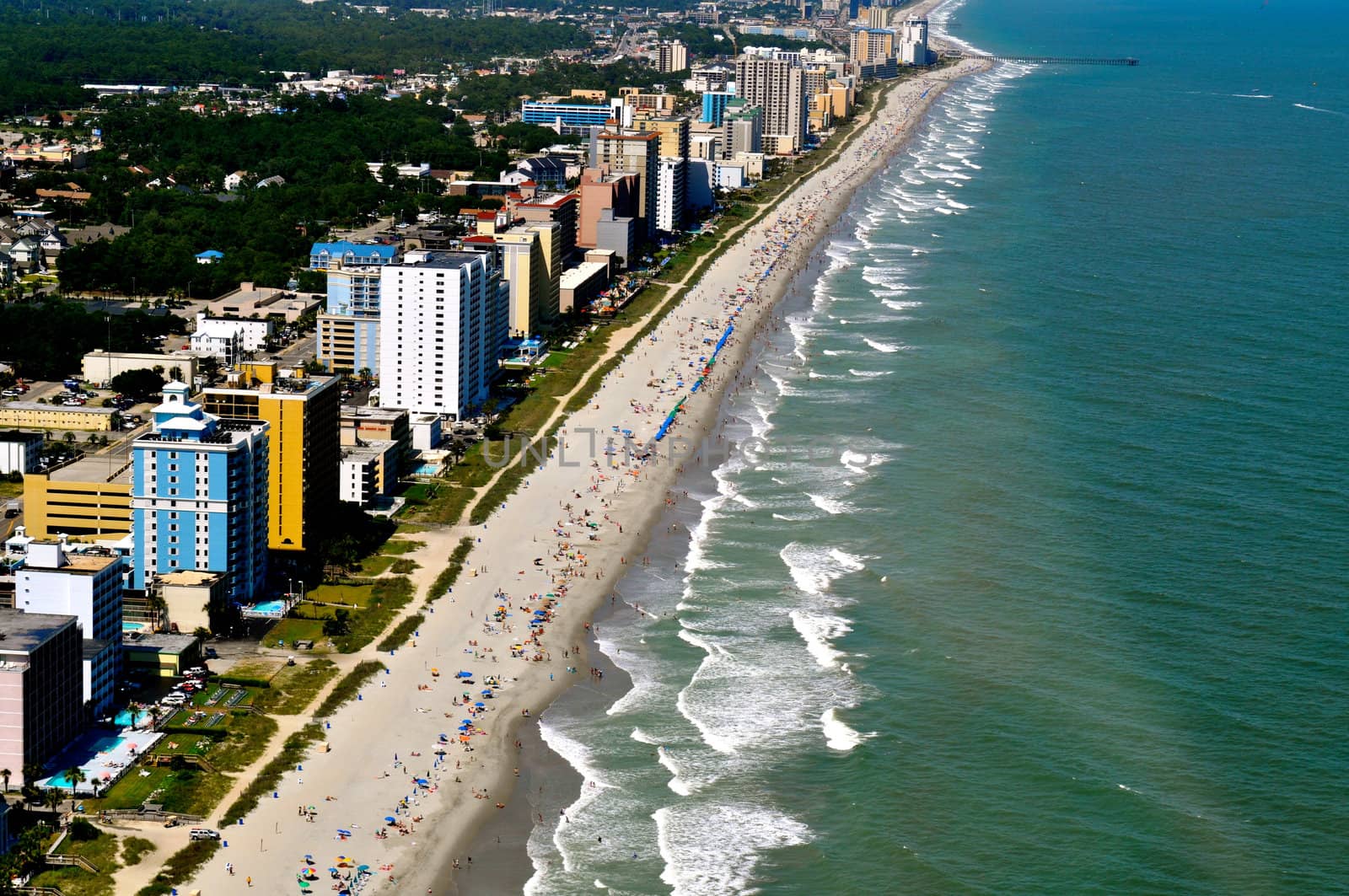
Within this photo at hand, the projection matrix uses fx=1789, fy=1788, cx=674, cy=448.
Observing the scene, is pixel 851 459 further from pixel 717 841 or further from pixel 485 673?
pixel 717 841

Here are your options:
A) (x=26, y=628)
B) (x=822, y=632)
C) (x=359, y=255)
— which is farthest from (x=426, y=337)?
(x=26, y=628)

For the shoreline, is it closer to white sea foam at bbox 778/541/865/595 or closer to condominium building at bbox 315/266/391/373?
white sea foam at bbox 778/541/865/595

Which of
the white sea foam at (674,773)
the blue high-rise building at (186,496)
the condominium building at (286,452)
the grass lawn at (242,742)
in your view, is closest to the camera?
the white sea foam at (674,773)

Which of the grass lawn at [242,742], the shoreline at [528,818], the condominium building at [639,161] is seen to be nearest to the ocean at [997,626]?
the shoreline at [528,818]

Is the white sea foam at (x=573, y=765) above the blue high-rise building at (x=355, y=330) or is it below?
below

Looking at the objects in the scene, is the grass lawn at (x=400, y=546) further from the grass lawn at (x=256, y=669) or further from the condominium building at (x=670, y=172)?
the condominium building at (x=670, y=172)
